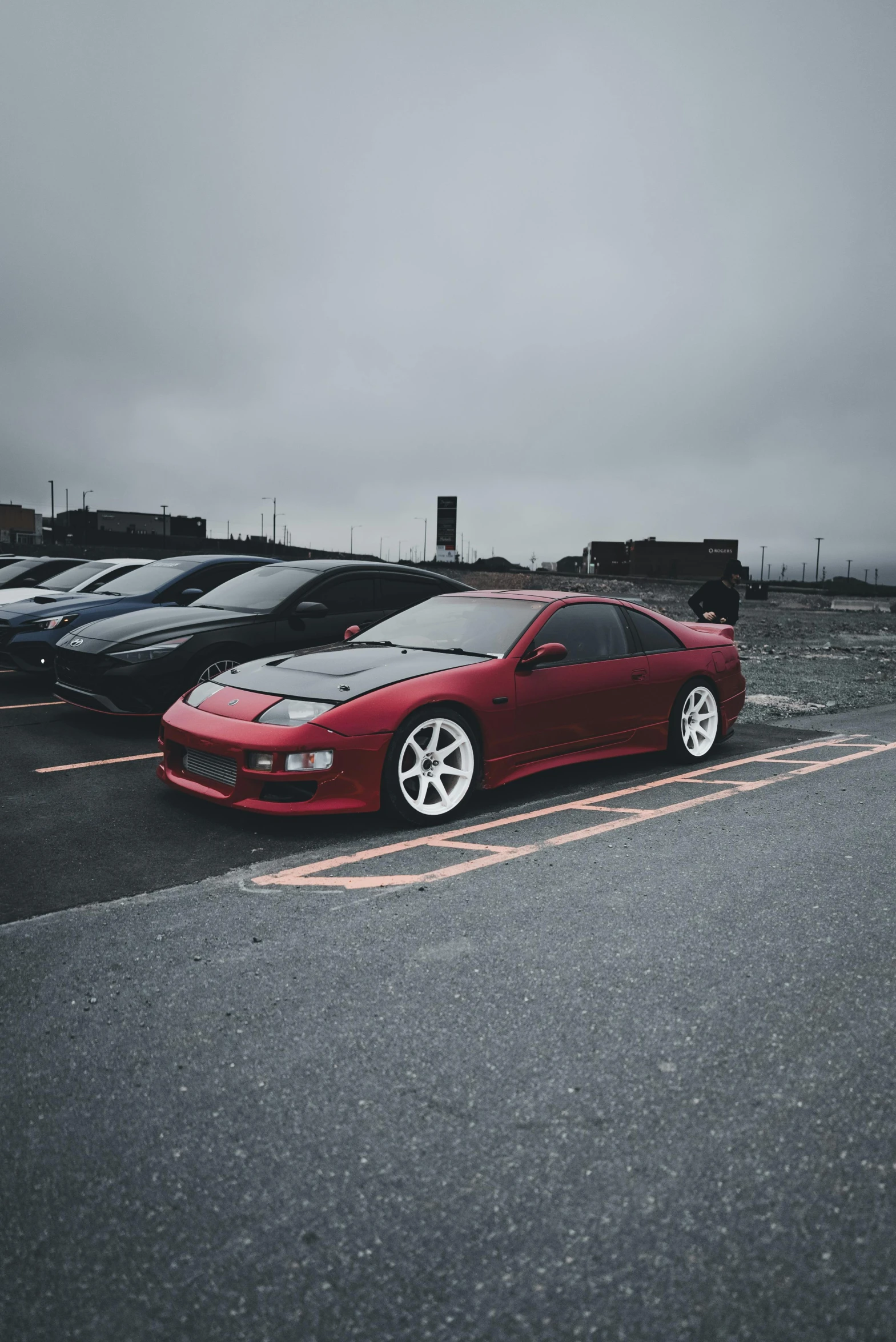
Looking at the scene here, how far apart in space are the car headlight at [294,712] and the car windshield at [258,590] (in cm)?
319

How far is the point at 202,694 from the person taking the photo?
5.71 metres

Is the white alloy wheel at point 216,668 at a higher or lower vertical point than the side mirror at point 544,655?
lower

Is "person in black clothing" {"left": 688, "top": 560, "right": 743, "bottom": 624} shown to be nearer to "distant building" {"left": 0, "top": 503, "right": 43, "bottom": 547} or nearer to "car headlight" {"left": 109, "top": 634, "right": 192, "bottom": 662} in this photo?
"car headlight" {"left": 109, "top": 634, "right": 192, "bottom": 662}

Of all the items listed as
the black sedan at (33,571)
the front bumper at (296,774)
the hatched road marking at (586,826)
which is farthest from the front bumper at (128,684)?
the black sedan at (33,571)

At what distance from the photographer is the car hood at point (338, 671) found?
520 centimetres

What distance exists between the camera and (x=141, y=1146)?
2.20 metres

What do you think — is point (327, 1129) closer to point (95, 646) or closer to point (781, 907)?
point (781, 907)

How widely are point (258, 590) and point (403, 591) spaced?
54.9 inches

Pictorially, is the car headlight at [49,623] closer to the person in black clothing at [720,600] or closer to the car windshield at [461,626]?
the car windshield at [461,626]

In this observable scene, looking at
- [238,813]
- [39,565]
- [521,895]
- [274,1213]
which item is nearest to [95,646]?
[238,813]

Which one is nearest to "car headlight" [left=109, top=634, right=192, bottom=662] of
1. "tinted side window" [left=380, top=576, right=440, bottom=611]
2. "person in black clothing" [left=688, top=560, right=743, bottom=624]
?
"tinted side window" [left=380, top=576, right=440, bottom=611]

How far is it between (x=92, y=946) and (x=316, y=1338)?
200 centimetres

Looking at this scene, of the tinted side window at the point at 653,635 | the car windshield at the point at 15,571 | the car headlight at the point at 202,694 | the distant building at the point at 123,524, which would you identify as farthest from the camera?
the distant building at the point at 123,524

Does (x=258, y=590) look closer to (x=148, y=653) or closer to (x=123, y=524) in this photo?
(x=148, y=653)
